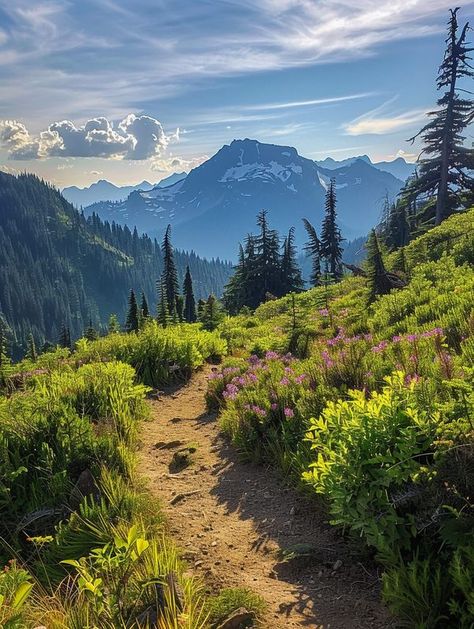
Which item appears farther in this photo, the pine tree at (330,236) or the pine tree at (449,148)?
the pine tree at (330,236)

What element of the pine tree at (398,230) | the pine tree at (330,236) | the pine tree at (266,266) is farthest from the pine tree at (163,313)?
the pine tree at (398,230)

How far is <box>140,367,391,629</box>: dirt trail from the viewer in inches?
128

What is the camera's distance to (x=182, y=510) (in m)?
5.02

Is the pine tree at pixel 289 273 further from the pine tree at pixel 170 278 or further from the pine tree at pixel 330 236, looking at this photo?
the pine tree at pixel 170 278

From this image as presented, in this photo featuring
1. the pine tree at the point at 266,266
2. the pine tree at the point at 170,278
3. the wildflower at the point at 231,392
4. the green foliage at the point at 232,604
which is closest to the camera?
the green foliage at the point at 232,604

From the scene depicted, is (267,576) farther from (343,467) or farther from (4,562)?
(4,562)

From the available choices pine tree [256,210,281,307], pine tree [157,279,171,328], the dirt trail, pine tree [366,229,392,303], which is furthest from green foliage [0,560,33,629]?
pine tree [256,210,281,307]

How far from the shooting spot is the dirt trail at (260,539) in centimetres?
326

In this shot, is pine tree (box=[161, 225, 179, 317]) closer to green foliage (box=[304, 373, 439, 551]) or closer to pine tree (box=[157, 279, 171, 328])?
pine tree (box=[157, 279, 171, 328])

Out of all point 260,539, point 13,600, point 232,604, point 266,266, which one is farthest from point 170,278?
point 13,600

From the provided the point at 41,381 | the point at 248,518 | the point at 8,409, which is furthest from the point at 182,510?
the point at 41,381

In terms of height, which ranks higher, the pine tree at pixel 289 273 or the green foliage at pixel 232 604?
the pine tree at pixel 289 273

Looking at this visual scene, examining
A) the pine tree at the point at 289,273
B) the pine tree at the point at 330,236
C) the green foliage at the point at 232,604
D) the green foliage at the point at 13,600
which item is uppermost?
the pine tree at the point at 330,236

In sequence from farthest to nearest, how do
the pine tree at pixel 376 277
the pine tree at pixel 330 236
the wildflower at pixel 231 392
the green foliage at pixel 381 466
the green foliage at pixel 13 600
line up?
the pine tree at pixel 330 236 < the pine tree at pixel 376 277 < the wildflower at pixel 231 392 < the green foliage at pixel 381 466 < the green foliage at pixel 13 600
